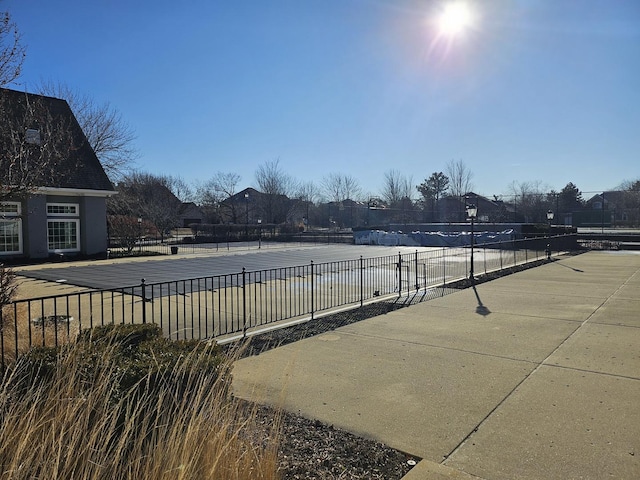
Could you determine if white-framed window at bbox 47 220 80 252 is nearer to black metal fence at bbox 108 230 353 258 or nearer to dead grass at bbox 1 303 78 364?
black metal fence at bbox 108 230 353 258

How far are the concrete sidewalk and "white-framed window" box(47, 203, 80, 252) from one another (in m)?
21.8

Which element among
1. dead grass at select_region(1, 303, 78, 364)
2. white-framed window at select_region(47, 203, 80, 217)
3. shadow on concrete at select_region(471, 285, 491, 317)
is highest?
white-framed window at select_region(47, 203, 80, 217)

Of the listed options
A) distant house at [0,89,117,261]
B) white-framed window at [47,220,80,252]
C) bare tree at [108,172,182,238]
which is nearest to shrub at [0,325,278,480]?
distant house at [0,89,117,261]

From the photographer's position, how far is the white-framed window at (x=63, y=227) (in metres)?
23.8

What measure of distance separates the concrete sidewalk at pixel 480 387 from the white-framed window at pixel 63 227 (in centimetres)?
2183

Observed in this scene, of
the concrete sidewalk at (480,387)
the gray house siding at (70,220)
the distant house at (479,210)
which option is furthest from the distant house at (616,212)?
the gray house siding at (70,220)

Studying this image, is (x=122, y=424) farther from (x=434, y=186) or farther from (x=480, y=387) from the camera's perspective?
(x=434, y=186)

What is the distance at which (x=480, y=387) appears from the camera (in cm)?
486

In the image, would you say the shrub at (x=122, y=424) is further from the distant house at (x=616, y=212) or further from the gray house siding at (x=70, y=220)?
the distant house at (x=616, y=212)

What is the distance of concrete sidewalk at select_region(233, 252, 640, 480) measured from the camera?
346 cm

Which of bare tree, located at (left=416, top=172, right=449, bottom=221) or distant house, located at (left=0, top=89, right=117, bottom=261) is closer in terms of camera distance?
distant house, located at (left=0, top=89, right=117, bottom=261)

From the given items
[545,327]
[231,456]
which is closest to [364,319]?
[545,327]

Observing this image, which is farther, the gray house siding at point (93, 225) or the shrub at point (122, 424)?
the gray house siding at point (93, 225)

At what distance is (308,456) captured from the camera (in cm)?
341
